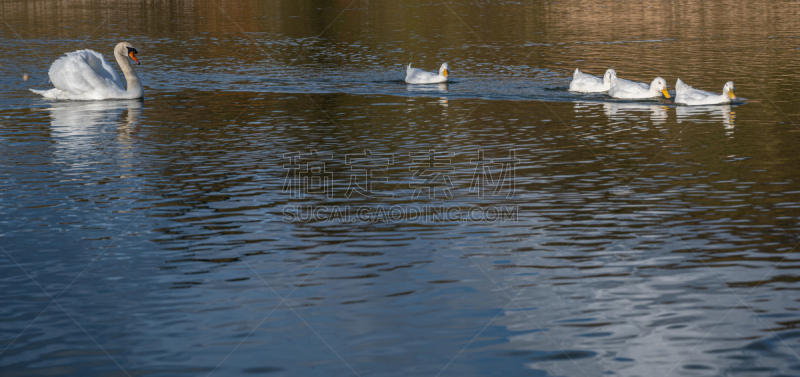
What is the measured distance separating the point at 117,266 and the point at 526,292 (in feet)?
18.9

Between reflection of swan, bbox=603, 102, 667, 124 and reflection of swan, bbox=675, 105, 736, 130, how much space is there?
0.52 metres

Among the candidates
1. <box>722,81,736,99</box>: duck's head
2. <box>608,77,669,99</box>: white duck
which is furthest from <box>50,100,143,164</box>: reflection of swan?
<box>722,81,736,99</box>: duck's head

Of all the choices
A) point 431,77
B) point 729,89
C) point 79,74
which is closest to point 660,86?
point 729,89

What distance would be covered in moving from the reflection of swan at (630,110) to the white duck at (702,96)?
0.73 meters

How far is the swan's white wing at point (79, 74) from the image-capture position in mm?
30969

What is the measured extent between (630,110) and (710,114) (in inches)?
101

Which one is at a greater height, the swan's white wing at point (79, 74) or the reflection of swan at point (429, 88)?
the swan's white wing at point (79, 74)

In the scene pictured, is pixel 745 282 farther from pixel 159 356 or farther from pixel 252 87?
pixel 252 87

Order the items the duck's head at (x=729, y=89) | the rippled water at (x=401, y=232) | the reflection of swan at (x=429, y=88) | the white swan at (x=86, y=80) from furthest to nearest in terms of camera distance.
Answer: the reflection of swan at (x=429, y=88) < the white swan at (x=86, y=80) < the duck's head at (x=729, y=89) < the rippled water at (x=401, y=232)

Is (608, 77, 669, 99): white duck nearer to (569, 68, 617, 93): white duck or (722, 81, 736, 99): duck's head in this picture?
(569, 68, 617, 93): white duck

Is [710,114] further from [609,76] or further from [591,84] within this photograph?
[609,76]

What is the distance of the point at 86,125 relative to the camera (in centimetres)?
2656

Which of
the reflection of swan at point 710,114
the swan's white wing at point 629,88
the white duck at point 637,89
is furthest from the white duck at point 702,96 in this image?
the swan's white wing at point 629,88

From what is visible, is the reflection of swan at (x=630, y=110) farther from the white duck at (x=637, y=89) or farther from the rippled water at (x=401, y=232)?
the white duck at (x=637, y=89)
